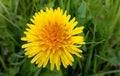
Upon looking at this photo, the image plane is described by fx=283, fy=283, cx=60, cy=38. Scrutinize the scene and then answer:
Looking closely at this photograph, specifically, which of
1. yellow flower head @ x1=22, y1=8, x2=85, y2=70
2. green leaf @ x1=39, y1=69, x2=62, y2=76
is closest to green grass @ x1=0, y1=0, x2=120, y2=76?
green leaf @ x1=39, y1=69, x2=62, y2=76

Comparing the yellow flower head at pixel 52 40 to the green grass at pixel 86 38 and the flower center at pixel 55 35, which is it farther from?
the green grass at pixel 86 38

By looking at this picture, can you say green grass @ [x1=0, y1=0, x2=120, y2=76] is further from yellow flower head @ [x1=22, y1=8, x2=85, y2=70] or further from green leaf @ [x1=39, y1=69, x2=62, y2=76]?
yellow flower head @ [x1=22, y1=8, x2=85, y2=70]

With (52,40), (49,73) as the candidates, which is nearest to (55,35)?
(52,40)

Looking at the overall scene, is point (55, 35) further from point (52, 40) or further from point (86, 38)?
point (86, 38)

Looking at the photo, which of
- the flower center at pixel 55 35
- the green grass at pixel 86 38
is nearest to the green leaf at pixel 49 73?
the green grass at pixel 86 38

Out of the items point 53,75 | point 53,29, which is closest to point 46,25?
point 53,29

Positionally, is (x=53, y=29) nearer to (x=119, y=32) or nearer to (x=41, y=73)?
(x=41, y=73)

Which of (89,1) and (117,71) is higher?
(89,1)

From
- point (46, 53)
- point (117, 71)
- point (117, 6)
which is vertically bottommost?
point (117, 71)

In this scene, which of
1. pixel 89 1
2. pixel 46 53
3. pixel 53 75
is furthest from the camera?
pixel 89 1
